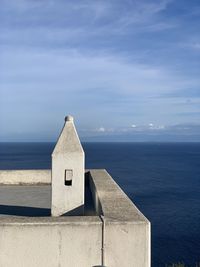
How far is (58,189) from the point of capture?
867 centimetres

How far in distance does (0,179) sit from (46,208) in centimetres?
481

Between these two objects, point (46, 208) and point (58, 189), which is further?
point (46, 208)

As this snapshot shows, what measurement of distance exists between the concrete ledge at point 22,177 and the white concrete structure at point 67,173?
5985 millimetres

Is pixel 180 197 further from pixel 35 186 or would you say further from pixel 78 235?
pixel 78 235

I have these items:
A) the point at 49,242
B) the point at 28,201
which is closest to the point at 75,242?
the point at 49,242

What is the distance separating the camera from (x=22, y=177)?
14.5 meters

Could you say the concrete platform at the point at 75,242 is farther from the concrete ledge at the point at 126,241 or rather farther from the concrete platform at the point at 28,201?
the concrete platform at the point at 28,201

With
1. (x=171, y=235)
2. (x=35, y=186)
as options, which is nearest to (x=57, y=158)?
(x=35, y=186)

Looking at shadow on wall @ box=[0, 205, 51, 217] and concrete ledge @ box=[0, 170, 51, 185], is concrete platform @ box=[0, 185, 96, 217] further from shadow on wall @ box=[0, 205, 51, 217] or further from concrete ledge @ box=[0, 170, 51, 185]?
concrete ledge @ box=[0, 170, 51, 185]

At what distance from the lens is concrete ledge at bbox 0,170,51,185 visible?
14516 mm

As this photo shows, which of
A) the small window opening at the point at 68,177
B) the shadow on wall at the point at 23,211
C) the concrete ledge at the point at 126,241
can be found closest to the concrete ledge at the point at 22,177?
the shadow on wall at the point at 23,211

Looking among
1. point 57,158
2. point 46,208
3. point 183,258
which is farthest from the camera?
point 183,258

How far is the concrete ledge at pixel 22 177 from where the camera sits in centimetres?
1452

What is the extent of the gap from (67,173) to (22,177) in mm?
6210
